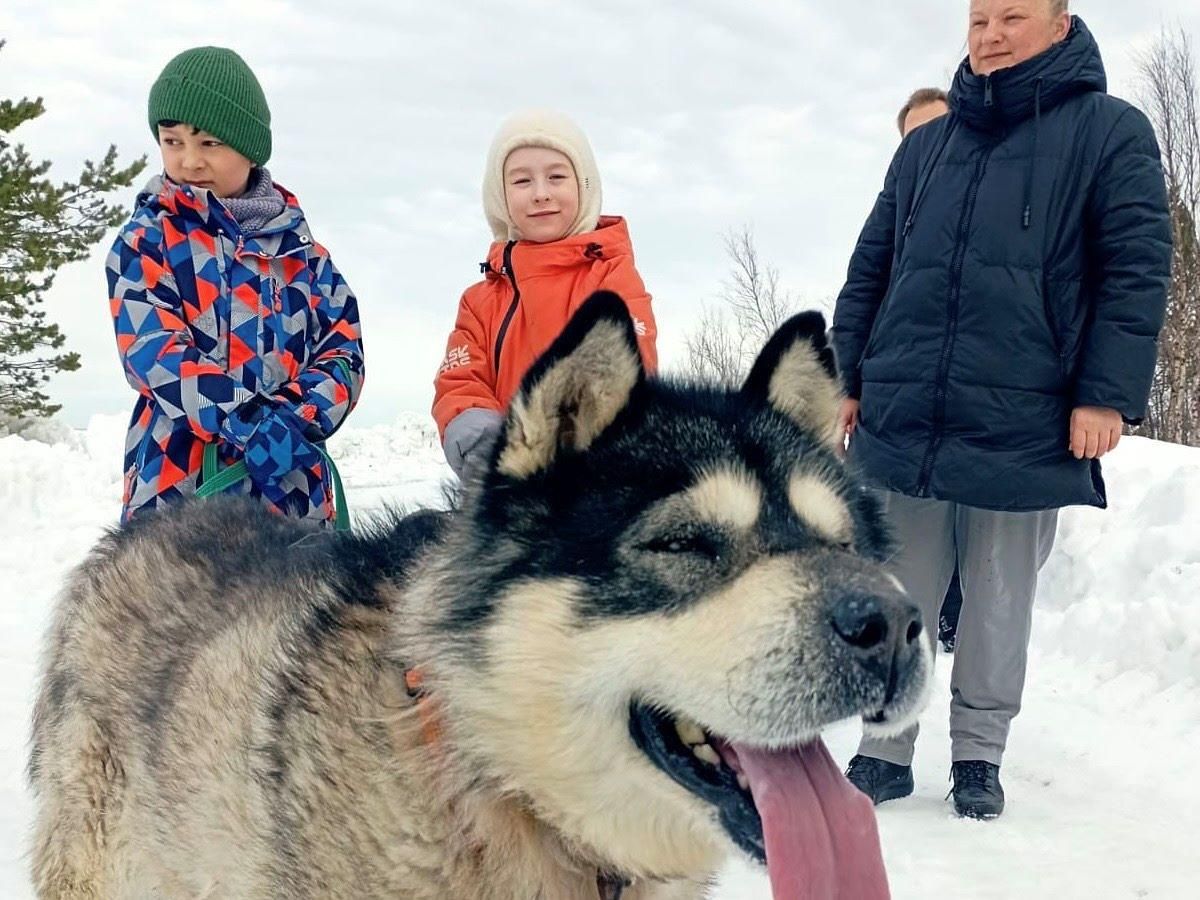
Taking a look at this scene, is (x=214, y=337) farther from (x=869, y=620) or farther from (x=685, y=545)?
(x=869, y=620)

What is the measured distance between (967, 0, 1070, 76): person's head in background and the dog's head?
2.68m

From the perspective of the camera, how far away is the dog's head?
185cm

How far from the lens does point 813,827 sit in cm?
186

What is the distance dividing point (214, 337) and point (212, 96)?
0.84 metres

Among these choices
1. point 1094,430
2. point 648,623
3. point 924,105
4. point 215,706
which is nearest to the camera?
point 648,623

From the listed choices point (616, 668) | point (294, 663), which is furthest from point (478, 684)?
point (294, 663)

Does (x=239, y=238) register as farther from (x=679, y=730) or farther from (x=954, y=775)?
(x=954, y=775)

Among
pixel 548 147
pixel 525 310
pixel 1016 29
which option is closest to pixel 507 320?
pixel 525 310

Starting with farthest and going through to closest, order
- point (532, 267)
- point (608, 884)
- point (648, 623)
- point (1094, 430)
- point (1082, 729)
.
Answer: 1. point (1082, 729)
2. point (532, 267)
3. point (1094, 430)
4. point (608, 884)
5. point (648, 623)

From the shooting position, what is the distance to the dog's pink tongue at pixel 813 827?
5.95ft

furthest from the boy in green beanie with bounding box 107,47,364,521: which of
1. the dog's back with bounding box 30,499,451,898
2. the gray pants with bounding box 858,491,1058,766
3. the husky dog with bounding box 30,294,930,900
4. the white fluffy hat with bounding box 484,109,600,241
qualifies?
the gray pants with bounding box 858,491,1058,766

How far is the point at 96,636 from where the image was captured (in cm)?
297

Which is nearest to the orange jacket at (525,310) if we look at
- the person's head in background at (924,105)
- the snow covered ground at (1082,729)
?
the snow covered ground at (1082,729)

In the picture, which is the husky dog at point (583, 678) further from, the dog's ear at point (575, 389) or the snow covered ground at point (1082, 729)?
the snow covered ground at point (1082, 729)
